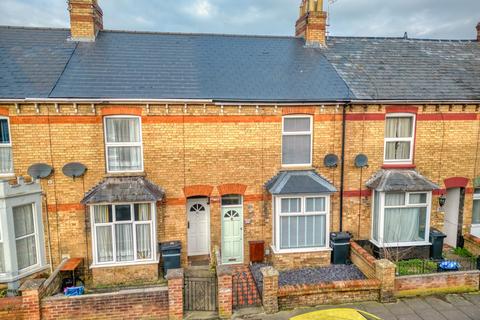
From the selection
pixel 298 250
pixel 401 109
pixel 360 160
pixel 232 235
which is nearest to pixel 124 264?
pixel 232 235

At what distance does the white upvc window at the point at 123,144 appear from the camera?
955 centimetres

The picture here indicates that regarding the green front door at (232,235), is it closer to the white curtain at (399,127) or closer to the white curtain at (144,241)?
the white curtain at (144,241)

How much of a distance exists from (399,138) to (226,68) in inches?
267

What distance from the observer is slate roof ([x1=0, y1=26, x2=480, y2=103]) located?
984 centimetres

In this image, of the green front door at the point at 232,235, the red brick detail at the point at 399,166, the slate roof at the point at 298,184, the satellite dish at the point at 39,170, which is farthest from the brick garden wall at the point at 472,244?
the satellite dish at the point at 39,170

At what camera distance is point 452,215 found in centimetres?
1173

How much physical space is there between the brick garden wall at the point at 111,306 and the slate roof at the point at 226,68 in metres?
5.57

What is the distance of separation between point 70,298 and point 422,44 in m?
16.5

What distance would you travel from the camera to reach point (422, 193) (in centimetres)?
1065

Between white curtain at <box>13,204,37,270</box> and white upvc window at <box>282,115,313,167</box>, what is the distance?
8.03m

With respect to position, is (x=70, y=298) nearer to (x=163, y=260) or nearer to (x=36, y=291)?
(x=36, y=291)

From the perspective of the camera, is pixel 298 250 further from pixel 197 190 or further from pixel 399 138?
pixel 399 138

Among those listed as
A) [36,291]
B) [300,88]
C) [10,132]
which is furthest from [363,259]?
[10,132]

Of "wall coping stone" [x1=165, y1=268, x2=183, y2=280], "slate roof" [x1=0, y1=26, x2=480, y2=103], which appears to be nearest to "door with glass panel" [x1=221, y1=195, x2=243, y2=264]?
"wall coping stone" [x1=165, y1=268, x2=183, y2=280]
